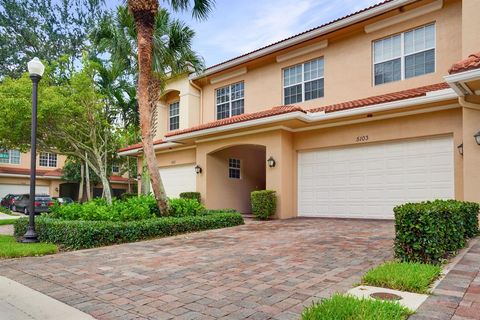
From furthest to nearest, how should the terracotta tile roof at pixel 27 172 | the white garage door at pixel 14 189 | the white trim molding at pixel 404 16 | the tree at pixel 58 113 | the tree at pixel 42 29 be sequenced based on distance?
the white garage door at pixel 14 189 → the terracotta tile roof at pixel 27 172 → the tree at pixel 42 29 → the tree at pixel 58 113 → the white trim molding at pixel 404 16

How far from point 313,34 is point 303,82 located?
6.53 feet

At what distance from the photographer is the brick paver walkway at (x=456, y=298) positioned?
3451mm

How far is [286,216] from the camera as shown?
1383cm

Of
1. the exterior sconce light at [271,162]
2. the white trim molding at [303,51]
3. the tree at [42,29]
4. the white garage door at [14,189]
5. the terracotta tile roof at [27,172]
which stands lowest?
→ the white garage door at [14,189]

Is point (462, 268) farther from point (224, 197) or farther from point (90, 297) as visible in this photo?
point (224, 197)

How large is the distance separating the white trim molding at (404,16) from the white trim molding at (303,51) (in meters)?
1.78

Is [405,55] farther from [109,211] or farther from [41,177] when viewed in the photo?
[41,177]

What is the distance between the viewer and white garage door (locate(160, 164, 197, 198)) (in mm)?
18489

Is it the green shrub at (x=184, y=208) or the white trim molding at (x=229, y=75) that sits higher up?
the white trim molding at (x=229, y=75)

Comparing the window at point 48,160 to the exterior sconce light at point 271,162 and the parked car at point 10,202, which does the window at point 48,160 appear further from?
the exterior sconce light at point 271,162

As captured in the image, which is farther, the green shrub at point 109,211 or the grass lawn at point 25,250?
the green shrub at point 109,211

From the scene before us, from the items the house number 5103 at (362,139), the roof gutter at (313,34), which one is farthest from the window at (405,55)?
the house number 5103 at (362,139)

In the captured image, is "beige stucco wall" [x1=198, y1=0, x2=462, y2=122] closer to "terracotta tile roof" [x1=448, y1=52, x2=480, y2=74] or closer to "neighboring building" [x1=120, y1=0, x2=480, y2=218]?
"neighboring building" [x1=120, y1=0, x2=480, y2=218]

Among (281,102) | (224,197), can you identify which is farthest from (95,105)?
(281,102)
